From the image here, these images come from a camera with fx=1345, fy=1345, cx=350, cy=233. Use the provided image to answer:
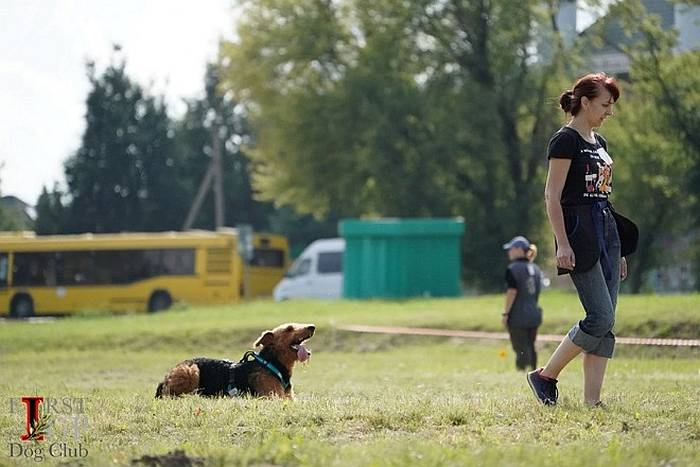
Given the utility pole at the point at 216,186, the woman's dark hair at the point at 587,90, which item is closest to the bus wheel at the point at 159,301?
the utility pole at the point at 216,186

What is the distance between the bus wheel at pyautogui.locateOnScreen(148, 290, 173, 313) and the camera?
45.3 meters

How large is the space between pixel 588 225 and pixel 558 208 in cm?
21

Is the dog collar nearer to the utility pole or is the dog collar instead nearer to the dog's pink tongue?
the dog's pink tongue

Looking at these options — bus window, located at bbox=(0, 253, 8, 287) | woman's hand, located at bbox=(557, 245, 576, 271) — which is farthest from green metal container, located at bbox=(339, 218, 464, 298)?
woman's hand, located at bbox=(557, 245, 576, 271)

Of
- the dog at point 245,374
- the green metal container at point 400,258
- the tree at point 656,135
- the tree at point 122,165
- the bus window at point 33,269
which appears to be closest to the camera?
the dog at point 245,374

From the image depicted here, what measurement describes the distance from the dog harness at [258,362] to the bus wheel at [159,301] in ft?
116

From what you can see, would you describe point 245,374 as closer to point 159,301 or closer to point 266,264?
point 159,301

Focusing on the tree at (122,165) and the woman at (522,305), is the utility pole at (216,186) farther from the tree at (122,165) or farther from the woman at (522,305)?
the woman at (522,305)

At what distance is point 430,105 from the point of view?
41.3 metres

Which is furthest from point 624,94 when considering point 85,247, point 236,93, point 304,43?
point 85,247

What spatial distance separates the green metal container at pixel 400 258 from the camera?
3419cm

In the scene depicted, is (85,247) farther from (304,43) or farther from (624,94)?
(624,94)

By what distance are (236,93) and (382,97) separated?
6307mm

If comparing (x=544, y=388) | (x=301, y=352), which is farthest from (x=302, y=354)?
(x=544, y=388)
